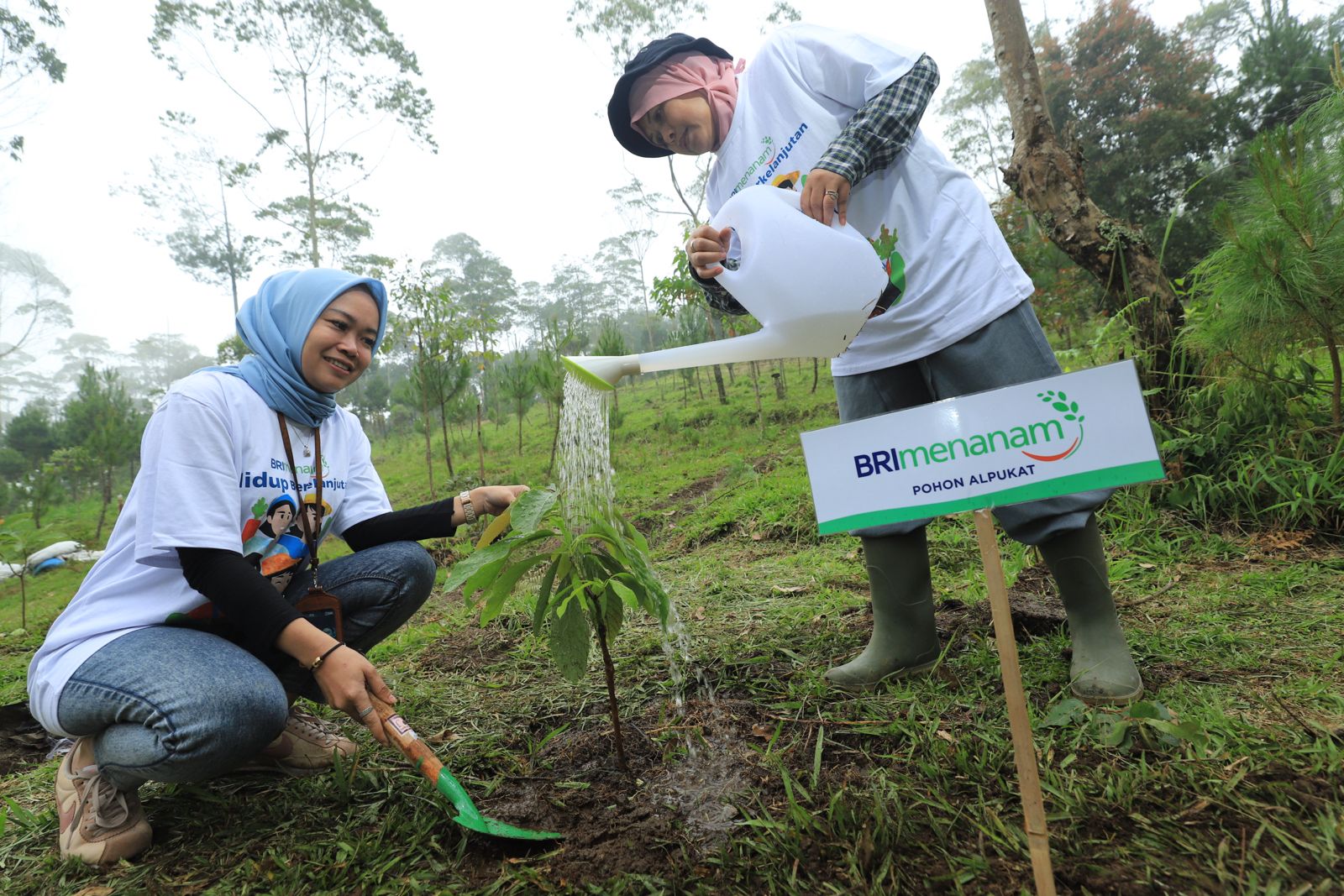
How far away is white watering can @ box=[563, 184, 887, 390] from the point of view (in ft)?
4.05

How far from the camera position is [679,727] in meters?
1.53

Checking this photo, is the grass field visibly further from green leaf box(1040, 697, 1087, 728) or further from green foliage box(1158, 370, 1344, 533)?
green foliage box(1158, 370, 1344, 533)

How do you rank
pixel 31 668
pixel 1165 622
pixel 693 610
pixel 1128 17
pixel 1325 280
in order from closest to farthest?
pixel 31 668 < pixel 1165 622 < pixel 1325 280 < pixel 693 610 < pixel 1128 17

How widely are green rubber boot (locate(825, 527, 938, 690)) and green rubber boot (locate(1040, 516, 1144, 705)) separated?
Answer: 11.7 inches

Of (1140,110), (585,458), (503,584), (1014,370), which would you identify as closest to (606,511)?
(585,458)

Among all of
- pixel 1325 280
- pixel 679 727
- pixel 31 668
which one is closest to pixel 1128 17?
pixel 1325 280

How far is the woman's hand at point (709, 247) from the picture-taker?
1.38 meters

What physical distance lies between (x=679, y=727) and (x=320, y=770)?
869 millimetres

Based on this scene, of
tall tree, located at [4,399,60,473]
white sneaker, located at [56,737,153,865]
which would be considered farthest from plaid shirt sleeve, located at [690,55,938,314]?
tall tree, located at [4,399,60,473]

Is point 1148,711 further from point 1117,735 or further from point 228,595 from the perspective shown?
point 228,595

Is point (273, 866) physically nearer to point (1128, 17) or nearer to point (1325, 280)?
point (1325, 280)

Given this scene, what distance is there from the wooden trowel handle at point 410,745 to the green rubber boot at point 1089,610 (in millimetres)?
1309

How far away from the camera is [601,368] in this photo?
135cm

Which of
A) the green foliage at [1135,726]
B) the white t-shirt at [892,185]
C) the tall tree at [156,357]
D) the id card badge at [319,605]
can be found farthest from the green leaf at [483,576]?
the tall tree at [156,357]
